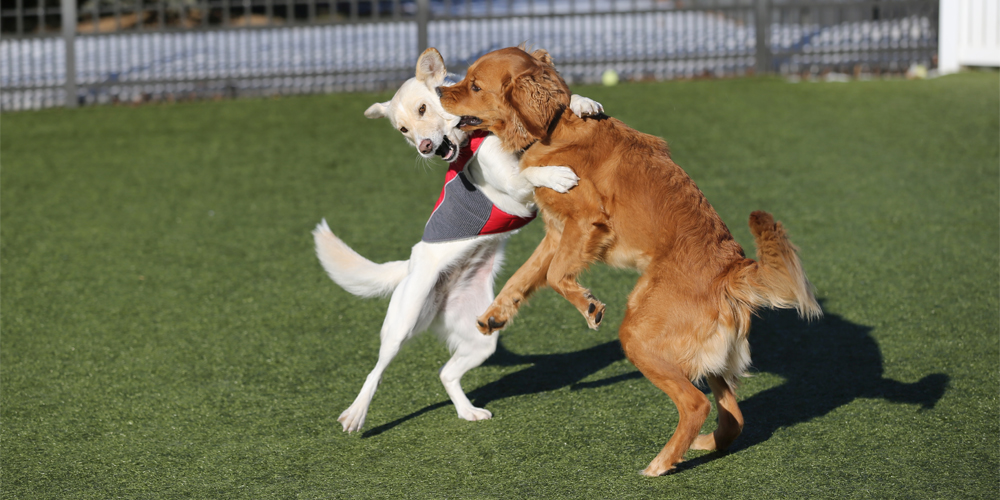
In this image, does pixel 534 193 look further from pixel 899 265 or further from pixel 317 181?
pixel 317 181

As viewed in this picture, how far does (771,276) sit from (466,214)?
1239 mm

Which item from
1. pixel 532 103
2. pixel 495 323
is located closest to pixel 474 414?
pixel 495 323

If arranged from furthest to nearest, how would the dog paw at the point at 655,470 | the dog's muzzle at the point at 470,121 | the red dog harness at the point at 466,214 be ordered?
the red dog harness at the point at 466,214 < the dog's muzzle at the point at 470,121 < the dog paw at the point at 655,470

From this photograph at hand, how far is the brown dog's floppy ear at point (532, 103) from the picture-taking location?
288 cm

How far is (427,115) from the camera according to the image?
11.0ft

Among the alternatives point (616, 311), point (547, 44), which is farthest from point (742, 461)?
point (547, 44)

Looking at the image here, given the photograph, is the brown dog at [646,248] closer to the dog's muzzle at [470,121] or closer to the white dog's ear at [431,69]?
the dog's muzzle at [470,121]

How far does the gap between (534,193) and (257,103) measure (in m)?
7.69

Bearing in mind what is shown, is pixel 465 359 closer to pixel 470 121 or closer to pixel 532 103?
pixel 470 121

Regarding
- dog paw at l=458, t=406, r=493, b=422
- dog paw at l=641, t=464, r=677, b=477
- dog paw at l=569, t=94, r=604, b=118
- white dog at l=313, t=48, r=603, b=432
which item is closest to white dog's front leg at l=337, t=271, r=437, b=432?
white dog at l=313, t=48, r=603, b=432

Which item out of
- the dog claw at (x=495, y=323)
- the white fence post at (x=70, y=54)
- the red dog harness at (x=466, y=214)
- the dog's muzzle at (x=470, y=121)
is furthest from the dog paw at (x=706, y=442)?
the white fence post at (x=70, y=54)

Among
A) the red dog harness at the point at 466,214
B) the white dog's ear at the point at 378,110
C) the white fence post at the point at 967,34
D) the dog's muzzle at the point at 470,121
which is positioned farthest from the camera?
the white fence post at the point at 967,34

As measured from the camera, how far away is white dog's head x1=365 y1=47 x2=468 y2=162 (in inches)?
130

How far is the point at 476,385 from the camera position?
3.89 m
